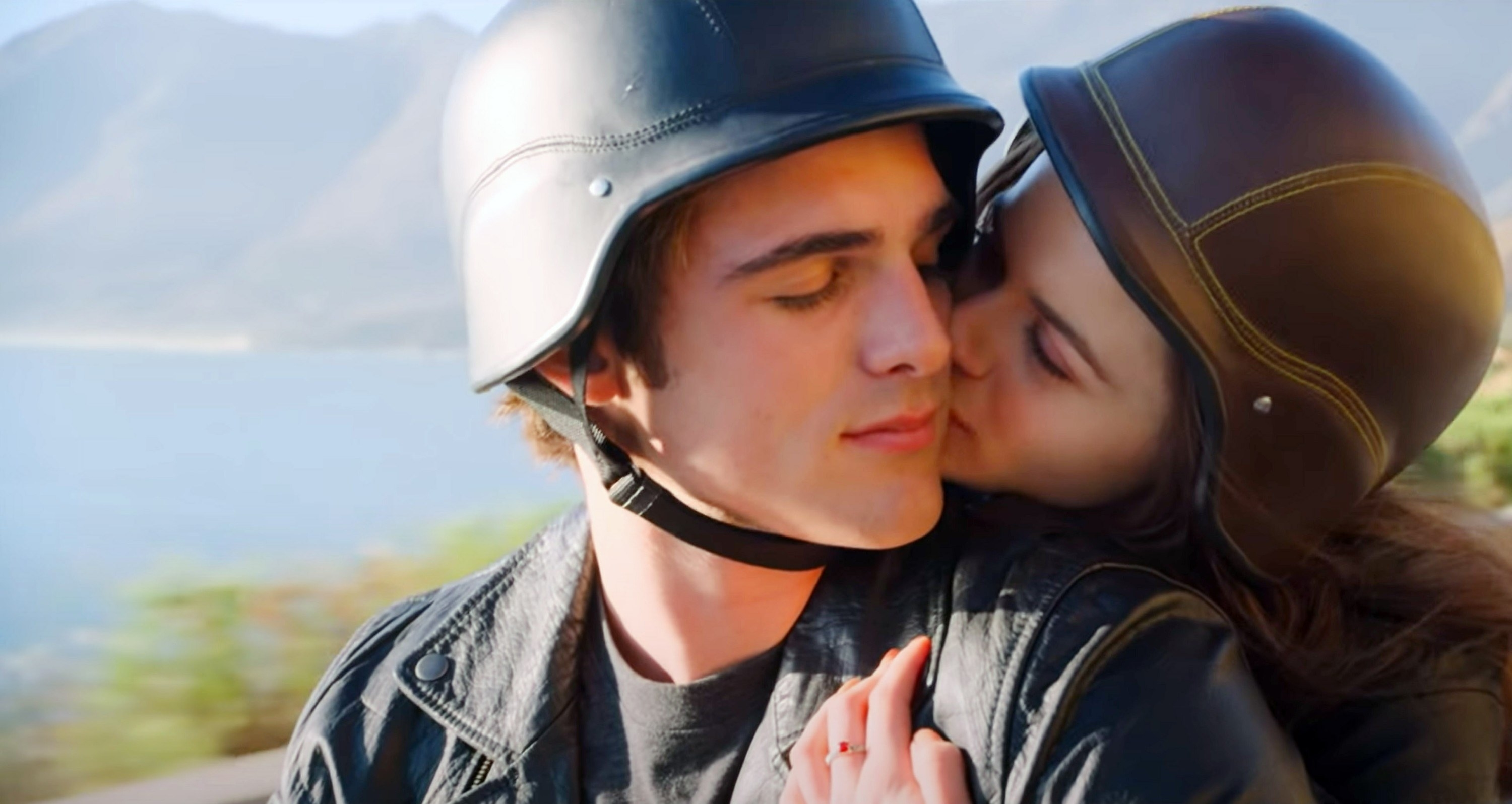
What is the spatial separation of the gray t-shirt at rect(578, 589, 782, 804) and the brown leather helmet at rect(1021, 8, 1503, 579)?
2.03 ft

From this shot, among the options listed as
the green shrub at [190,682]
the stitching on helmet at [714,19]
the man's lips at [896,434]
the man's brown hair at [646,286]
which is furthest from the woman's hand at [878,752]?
the green shrub at [190,682]

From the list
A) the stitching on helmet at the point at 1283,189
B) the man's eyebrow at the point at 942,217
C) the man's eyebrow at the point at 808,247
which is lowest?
the stitching on helmet at the point at 1283,189

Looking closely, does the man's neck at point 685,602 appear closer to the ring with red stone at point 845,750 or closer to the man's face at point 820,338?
the man's face at point 820,338

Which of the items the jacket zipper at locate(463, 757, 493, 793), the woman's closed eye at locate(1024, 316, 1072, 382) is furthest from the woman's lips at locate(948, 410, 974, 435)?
the jacket zipper at locate(463, 757, 493, 793)

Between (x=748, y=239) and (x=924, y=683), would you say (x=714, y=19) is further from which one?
(x=924, y=683)

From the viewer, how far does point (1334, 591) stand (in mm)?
2119

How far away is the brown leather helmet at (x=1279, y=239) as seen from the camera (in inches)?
75.9

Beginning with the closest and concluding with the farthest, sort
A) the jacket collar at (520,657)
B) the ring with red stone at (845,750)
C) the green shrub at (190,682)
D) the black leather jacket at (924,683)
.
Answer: the black leather jacket at (924,683), the ring with red stone at (845,750), the jacket collar at (520,657), the green shrub at (190,682)

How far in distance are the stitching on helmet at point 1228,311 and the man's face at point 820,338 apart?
0.24 m

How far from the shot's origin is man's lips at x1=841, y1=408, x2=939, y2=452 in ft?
6.38

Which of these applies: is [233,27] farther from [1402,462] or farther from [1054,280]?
[1402,462]

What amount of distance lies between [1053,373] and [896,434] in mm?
233

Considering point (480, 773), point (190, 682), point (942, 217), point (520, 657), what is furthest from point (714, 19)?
point (190, 682)

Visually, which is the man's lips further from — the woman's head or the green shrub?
the green shrub
